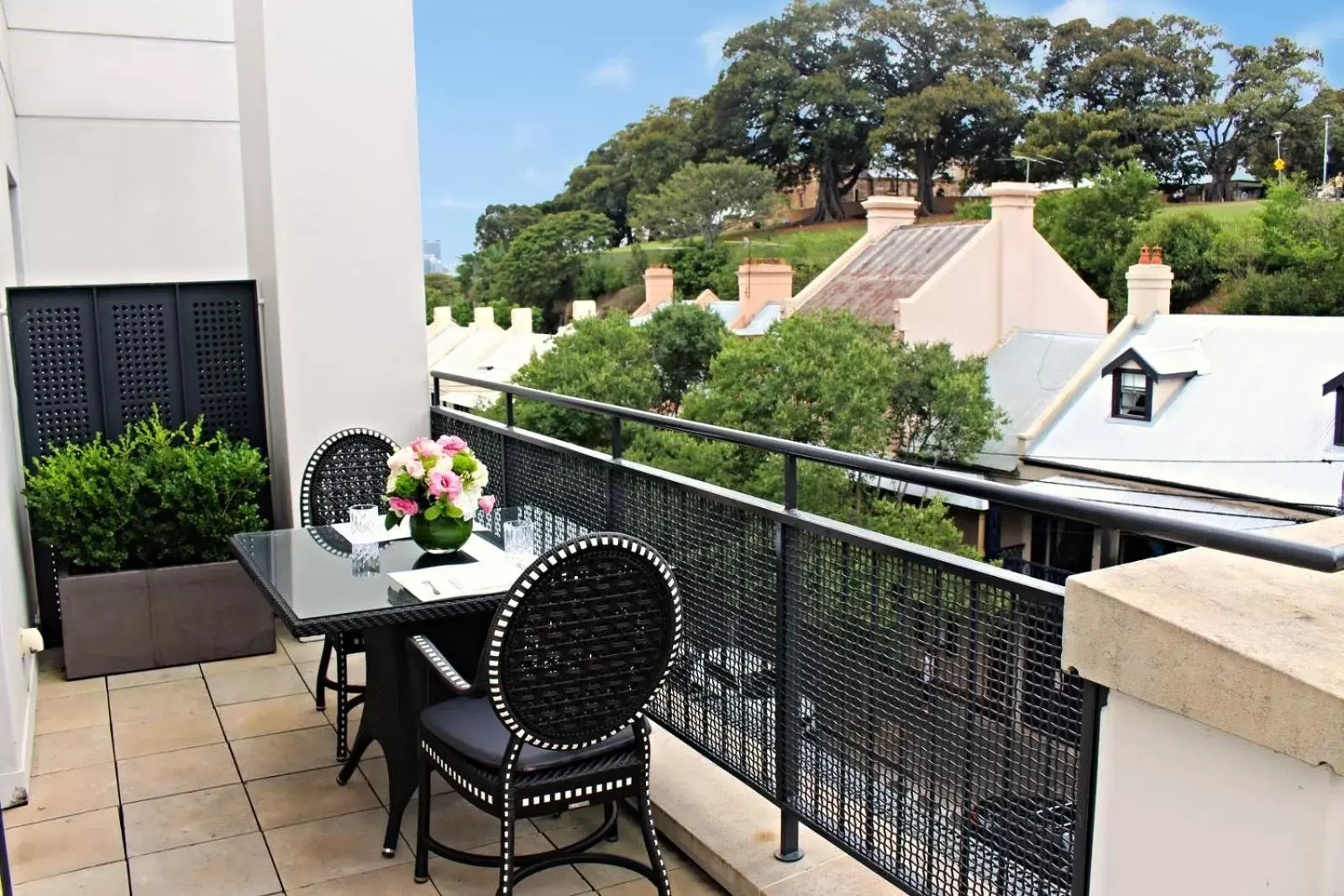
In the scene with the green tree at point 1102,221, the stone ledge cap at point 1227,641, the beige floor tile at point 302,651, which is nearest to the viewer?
the stone ledge cap at point 1227,641

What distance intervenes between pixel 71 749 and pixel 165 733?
A: 0.27 meters

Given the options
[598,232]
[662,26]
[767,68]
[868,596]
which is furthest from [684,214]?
[868,596]

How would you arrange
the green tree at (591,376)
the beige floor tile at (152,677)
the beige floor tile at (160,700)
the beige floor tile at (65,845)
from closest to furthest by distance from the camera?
the beige floor tile at (65,845) → the beige floor tile at (160,700) → the beige floor tile at (152,677) → the green tree at (591,376)

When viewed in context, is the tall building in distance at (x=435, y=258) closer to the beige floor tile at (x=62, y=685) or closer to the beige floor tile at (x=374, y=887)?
the beige floor tile at (x=62, y=685)

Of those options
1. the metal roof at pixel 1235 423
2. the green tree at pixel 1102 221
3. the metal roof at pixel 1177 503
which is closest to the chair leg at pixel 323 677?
the metal roof at pixel 1177 503

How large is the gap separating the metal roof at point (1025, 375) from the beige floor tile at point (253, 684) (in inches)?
810

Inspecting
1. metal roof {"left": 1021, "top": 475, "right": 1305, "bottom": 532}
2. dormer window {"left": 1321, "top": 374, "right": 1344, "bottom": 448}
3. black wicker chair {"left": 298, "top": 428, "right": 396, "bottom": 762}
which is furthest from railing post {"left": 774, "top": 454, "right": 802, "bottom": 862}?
dormer window {"left": 1321, "top": 374, "right": 1344, "bottom": 448}

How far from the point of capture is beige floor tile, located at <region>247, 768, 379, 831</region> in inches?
123

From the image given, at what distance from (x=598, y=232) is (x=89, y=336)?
61981mm

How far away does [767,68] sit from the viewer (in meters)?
67.8

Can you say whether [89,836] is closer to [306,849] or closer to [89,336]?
[306,849]

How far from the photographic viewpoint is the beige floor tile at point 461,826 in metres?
2.97

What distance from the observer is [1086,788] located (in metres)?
1.77

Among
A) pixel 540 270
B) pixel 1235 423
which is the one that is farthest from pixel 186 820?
pixel 540 270
